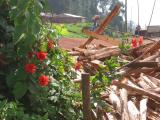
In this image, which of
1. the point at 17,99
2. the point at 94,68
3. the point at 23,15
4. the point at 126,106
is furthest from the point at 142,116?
the point at 94,68

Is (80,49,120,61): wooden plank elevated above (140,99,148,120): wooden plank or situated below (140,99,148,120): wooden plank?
above

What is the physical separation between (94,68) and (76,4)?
237 ft

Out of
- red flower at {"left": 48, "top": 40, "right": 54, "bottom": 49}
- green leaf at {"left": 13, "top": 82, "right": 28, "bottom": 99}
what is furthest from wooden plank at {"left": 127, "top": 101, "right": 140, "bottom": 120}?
green leaf at {"left": 13, "top": 82, "right": 28, "bottom": 99}

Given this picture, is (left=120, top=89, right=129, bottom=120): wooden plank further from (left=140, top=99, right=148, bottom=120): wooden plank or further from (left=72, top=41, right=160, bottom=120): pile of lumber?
(left=140, top=99, right=148, bottom=120): wooden plank

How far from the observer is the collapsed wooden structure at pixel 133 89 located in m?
5.45

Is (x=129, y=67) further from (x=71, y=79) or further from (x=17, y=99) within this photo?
(x=17, y=99)

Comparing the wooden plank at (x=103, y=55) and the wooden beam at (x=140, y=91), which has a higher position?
the wooden plank at (x=103, y=55)

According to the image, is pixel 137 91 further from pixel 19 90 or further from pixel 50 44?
pixel 19 90

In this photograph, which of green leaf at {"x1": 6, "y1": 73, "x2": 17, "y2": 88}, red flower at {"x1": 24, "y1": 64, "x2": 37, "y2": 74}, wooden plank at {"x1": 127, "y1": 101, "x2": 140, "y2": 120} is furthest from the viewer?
wooden plank at {"x1": 127, "y1": 101, "x2": 140, "y2": 120}

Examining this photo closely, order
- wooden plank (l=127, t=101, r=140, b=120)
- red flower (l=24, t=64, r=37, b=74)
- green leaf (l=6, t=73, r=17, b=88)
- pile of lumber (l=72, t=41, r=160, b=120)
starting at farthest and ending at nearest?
pile of lumber (l=72, t=41, r=160, b=120) < wooden plank (l=127, t=101, r=140, b=120) < green leaf (l=6, t=73, r=17, b=88) < red flower (l=24, t=64, r=37, b=74)

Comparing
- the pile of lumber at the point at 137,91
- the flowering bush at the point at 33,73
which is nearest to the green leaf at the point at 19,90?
the flowering bush at the point at 33,73

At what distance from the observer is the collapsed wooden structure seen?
5449 millimetres

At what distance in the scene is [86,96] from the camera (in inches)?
201

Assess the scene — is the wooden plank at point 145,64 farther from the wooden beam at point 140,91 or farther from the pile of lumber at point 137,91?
the wooden beam at point 140,91
